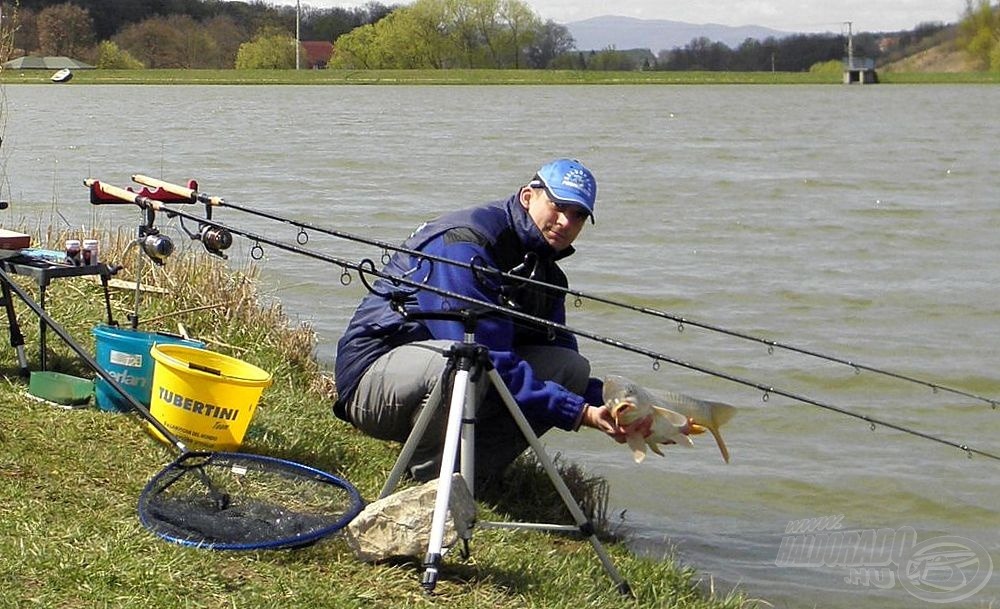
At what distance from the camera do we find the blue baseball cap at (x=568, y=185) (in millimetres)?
4160

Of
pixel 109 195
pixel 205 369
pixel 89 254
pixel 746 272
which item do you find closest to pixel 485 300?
pixel 205 369

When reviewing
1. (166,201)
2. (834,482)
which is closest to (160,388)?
(166,201)

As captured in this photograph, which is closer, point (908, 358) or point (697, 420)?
point (697, 420)

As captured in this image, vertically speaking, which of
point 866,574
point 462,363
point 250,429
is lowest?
point 866,574

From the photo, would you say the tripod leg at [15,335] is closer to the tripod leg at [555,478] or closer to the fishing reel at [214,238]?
the fishing reel at [214,238]

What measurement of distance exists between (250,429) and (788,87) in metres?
59.1

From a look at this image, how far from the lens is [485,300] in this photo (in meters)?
4.03

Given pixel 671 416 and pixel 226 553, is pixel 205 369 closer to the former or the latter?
pixel 226 553

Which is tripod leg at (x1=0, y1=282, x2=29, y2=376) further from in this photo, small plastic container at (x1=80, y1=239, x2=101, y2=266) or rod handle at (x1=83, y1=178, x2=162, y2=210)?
rod handle at (x1=83, y1=178, x2=162, y2=210)

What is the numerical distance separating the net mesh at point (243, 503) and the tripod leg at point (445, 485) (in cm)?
33

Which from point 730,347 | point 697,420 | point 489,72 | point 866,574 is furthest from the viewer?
point 489,72

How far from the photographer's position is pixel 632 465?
618 centimetres

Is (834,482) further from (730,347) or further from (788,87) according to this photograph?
(788,87)

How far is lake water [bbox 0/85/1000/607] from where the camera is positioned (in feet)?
18.7
